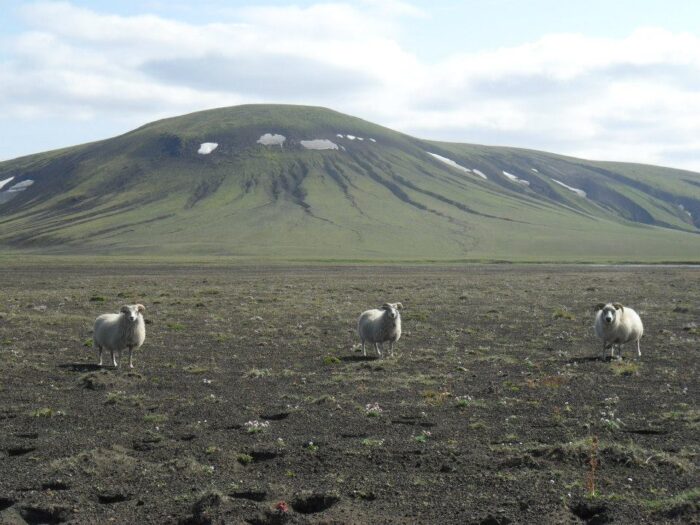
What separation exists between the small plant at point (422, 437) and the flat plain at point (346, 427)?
5cm

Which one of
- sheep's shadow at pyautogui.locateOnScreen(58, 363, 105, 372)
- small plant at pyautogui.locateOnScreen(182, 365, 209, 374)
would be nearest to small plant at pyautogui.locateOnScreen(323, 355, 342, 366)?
small plant at pyautogui.locateOnScreen(182, 365, 209, 374)

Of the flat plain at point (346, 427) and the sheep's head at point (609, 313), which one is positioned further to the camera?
the sheep's head at point (609, 313)

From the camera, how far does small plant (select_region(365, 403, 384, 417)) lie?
16.4m

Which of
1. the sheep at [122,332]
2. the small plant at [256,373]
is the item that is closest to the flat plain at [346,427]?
the small plant at [256,373]

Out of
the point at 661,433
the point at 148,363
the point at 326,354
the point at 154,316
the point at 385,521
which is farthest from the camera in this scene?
the point at 154,316

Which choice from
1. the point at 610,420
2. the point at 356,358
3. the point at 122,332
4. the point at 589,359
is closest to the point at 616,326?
the point at 589,359

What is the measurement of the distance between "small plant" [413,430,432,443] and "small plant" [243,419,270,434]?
3350 mm

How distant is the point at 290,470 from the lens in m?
12.4

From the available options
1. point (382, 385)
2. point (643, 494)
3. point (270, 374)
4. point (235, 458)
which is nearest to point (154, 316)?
point (270, 374)

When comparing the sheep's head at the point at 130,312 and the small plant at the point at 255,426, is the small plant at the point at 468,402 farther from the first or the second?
the sheep's head at the point at 130,312

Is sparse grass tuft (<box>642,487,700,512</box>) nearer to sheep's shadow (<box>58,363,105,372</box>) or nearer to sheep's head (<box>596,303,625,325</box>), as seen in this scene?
sheep's head (<box>596,303,625,325</box>)

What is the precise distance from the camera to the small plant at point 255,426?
589 inches

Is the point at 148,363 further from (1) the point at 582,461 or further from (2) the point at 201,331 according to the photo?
(1) the point at 582,461

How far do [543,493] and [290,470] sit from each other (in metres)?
4.34
